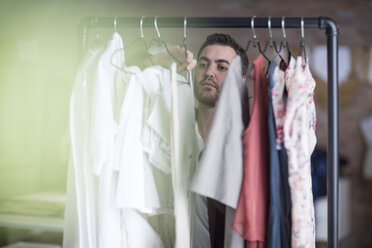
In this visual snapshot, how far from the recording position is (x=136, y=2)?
147 inches

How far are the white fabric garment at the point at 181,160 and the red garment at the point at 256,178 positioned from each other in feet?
0.44

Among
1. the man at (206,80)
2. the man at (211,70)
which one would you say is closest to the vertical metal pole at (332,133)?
the man at (206,80)

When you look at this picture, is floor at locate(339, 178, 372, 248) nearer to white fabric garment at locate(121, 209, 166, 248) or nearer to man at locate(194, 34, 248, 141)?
man at locate(194, 34, 248, 141)

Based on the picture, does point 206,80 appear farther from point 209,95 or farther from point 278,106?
point 278,106

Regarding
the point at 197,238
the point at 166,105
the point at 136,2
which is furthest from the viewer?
the point at 136,2

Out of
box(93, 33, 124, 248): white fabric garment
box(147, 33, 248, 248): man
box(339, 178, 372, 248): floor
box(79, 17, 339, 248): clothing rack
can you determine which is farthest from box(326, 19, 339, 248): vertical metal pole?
box(339, 178, 372, 248): floor

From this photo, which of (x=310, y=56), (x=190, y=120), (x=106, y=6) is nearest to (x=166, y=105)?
(x=190, y=120)

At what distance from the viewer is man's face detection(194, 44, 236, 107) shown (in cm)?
138

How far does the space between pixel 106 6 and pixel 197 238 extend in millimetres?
2945

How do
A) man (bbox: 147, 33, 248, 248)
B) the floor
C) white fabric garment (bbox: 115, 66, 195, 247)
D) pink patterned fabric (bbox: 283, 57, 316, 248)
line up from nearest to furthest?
pink patterned fabric (bbox: 283, 57, 316, 248) → white fabric garment (bbox: 115, 66, 195, 247) → man (bbox: 147, 33, 248, 248) → the floor

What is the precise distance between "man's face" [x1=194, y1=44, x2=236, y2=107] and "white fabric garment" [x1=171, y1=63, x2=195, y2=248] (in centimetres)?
29

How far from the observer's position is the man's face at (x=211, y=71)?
1.38 metres

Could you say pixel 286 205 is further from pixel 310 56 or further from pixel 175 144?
pixel 310 56

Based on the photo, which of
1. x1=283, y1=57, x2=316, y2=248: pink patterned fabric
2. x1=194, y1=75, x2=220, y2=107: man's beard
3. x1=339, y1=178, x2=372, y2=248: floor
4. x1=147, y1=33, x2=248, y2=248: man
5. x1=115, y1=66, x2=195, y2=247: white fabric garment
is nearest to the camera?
x1=283, y1=57, x2=316, y2=248: pink patterned fabric
